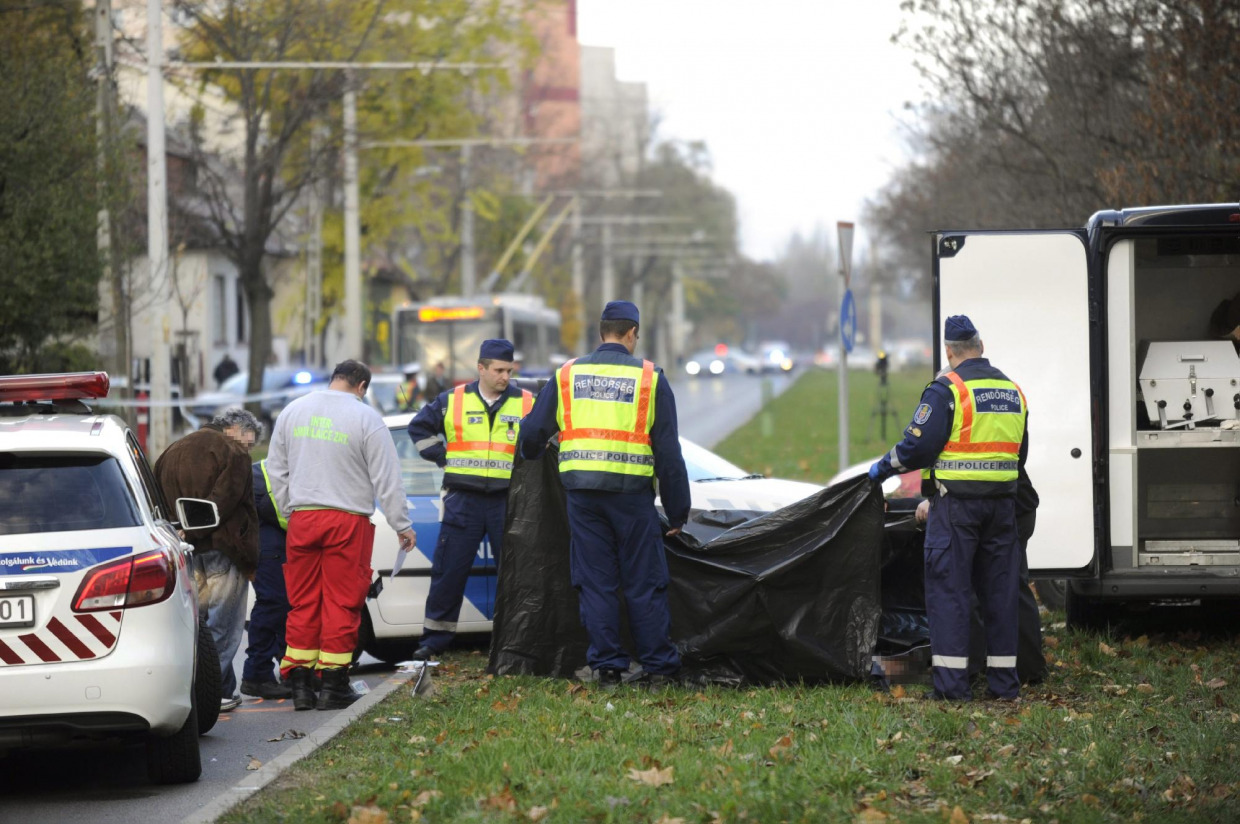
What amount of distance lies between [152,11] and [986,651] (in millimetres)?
16144

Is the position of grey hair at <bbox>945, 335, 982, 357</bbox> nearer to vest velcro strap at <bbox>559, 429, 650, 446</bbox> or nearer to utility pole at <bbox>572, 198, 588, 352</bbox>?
vest velcro strap at <bbox>559, 429, 650, 446</bbox>

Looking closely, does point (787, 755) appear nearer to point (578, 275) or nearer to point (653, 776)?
point (653, 776)

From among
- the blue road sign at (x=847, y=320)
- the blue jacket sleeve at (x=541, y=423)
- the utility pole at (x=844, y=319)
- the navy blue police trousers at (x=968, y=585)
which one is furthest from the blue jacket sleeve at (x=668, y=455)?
the blue road sign at (x=847, y=320)

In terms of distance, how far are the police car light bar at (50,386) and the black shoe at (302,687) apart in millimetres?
1921

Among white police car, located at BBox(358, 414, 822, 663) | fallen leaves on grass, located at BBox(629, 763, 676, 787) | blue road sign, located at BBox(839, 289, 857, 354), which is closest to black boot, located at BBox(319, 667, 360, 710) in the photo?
white police car, located at BBox(358, 414, 822, 663)

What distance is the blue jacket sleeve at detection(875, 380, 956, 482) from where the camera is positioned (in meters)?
8.05

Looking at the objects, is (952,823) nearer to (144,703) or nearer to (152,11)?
(144,703)

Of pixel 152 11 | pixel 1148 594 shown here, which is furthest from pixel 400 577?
pixel 152 11

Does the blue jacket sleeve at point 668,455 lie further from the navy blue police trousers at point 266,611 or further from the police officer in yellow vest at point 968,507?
→ the navy blue police trousers at point 266,611

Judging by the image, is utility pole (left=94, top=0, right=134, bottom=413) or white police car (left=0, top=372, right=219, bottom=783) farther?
utility pole (left=94, top=0, right=134, bottom=413)

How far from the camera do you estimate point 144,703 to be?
651 centimetres

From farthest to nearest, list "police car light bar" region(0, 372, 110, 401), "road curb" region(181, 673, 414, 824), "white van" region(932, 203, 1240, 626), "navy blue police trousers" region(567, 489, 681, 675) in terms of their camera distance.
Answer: "white van" region(932, 203, 1240, 626), "navy blue police trousers" region(567, 489, 681, 675), "police car light bar" region(0, 372, 110, 401), "road curb" region(181, 673, 414, 824)

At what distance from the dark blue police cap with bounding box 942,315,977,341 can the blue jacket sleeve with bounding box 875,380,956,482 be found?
0.82 ft

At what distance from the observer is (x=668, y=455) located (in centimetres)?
827
